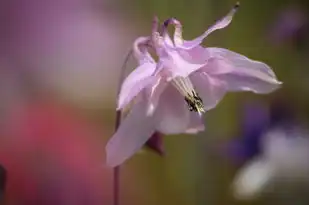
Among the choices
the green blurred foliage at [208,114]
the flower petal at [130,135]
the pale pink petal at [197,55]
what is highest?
the pale pink petal at [197,55]

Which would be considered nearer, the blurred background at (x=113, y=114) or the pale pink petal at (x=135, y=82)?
the pale pink petal at (x=135, y=82)

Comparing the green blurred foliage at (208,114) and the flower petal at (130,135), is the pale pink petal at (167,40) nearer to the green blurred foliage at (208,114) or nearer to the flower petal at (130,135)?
the flower petal at (130,135)

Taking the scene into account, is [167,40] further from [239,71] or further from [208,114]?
[208,114]

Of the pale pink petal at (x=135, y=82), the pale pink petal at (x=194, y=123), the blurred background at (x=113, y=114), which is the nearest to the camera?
the pale pink petal at (x=135, y=82)

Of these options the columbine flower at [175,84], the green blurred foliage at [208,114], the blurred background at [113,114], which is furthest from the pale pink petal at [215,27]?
the green blurred foliage at [208,114]

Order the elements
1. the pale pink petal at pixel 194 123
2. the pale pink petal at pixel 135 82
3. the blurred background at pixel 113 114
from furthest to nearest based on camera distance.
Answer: the blurred background at pixel 113 114 → the pale pink petal at pixel 194 123 → the pale pink petal at pixel 135 82

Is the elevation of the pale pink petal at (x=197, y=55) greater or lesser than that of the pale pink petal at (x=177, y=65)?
greater

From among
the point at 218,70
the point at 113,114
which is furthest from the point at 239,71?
the point at 113,114

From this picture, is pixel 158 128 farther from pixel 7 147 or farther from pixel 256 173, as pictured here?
pixel 256 173
